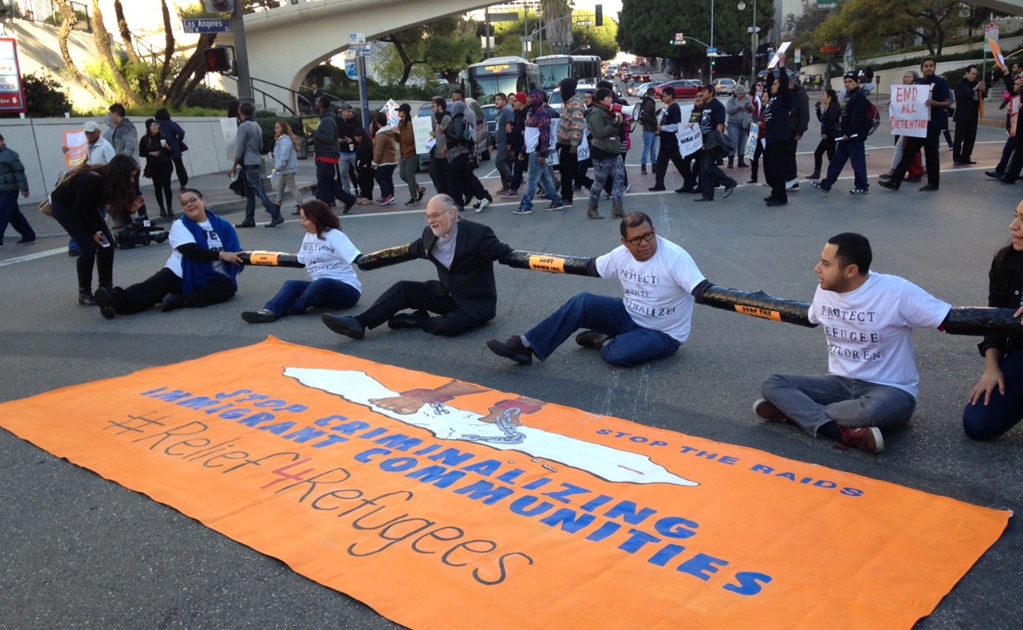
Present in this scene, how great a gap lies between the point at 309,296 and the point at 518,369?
2.61 metres

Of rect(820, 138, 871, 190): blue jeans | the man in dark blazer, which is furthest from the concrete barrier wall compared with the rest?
rect(820, 138, 871, 190): blue jeans

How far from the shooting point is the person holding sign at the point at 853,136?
13.2m

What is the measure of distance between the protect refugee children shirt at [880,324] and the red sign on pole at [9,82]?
17863 mm

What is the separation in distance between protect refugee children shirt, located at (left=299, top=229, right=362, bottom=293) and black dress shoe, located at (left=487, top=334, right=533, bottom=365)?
219 centimetres

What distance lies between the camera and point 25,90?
20672 millimetres

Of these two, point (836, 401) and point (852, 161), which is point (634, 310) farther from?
point (852, 161)

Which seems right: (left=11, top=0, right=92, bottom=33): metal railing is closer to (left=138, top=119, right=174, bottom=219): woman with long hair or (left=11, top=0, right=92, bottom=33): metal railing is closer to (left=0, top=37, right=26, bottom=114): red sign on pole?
(left=0, top=37, right=26, bottom=114): red sign on pole

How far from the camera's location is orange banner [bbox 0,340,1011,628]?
311 centimetres

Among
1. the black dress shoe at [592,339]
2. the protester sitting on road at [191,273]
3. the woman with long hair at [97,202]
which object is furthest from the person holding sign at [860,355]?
the woman with long hair at [97,202]

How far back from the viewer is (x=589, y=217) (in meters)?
13.0

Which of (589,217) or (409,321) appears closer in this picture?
(409,321)

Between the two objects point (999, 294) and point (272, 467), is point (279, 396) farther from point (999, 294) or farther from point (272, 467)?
point (999, 294)

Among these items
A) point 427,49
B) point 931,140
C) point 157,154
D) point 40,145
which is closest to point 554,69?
point 427,49

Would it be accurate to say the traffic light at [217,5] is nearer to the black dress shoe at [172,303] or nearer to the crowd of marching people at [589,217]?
the crowd of marching people at [589,217]
